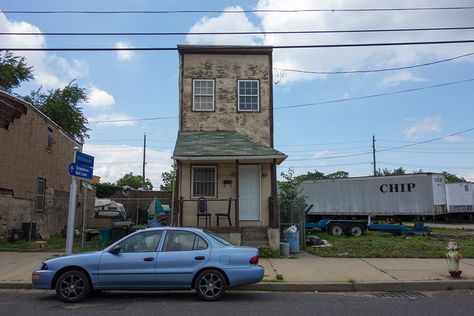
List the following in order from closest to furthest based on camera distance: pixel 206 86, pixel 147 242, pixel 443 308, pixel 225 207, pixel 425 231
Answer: pixel 443 308 < pixel 147 242 < pixel 225 207 < pixel 206 86 < pixel 425 231

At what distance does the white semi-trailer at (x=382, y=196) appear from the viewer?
27453 millimetres

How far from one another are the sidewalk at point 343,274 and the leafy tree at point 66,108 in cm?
2320

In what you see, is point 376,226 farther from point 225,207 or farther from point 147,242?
point 147,242

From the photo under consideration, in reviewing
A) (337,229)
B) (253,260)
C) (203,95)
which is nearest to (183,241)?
(253,260)

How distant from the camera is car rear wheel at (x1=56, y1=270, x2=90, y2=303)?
8711 millimetres

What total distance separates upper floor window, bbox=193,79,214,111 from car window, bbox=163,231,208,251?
372 inches

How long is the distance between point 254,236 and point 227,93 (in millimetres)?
5772

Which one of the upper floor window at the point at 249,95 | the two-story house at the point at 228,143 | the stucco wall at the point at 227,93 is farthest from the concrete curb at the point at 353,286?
the upper floor window at the point at 249,95

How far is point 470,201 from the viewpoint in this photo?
37.8m

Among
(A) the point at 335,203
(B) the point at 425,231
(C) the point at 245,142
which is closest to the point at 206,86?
(C) the point at 245,142

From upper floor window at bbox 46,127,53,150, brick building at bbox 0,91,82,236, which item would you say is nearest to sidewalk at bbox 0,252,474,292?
brick building at bbox 0,91,82,236

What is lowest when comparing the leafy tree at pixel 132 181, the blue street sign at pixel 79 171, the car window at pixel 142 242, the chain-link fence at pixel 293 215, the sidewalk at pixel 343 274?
the sidewalk at pixel 343 274

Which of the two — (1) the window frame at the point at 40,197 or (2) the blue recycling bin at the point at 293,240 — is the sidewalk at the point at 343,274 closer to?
(2) the blue recycling bin at the point at 293,240

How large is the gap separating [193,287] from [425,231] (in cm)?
1796
